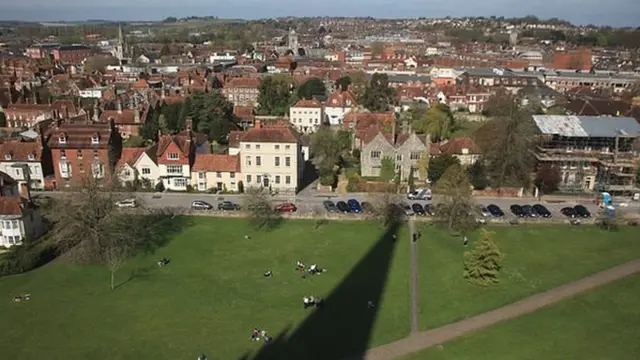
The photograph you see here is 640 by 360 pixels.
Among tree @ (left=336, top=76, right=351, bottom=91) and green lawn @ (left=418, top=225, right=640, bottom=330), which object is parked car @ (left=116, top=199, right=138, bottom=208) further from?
tree @ (left=336, top=76, right=351, bottom=91)

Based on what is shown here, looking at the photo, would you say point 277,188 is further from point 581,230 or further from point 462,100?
point 462,100

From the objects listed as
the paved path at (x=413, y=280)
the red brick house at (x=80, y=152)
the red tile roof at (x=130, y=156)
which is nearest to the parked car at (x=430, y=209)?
the paved path at (x=413, y=280)

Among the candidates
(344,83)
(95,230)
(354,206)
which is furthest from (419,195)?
(344,83)

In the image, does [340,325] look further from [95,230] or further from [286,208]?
[95,230]

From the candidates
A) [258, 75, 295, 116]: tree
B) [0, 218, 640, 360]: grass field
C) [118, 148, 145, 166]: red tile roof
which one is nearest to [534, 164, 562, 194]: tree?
[0, 218, 640, 360]: grass field

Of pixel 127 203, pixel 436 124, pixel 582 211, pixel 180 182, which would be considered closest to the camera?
pixel 582 211

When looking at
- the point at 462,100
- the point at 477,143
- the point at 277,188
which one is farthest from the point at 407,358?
the point at 462,100

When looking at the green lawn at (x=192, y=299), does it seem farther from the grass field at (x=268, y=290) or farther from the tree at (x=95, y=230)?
the tree at (x=95, y=230)
